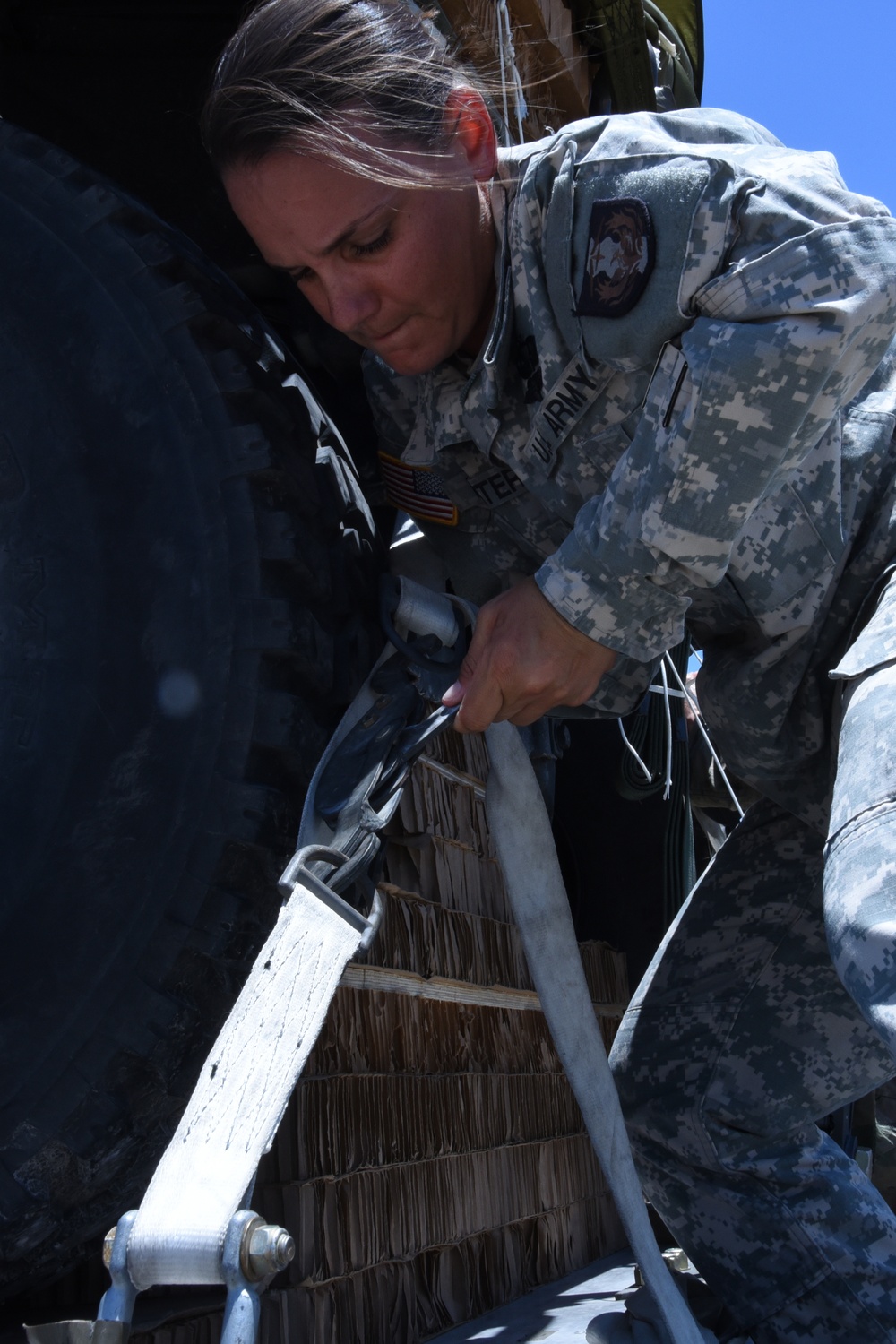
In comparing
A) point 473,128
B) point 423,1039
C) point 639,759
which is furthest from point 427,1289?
point 473,128

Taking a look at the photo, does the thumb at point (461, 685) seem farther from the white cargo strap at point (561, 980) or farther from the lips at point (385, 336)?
the lips at point (385, 336)

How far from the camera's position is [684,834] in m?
1.84

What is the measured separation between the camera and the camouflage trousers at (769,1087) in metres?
1.17

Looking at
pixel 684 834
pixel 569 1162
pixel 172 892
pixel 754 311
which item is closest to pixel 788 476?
pixel 754 311

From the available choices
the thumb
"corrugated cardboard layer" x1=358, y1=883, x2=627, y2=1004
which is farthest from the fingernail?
"corrugated cardboard layer" x1=358, y1=883, x2=627, y2=1004

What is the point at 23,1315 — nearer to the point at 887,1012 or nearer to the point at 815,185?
the point at 887,1012

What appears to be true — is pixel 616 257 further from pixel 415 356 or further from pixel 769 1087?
pixel 769 1087

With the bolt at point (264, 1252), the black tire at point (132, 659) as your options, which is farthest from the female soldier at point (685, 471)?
the bolt at point (264, 1252)

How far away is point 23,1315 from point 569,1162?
1029 millimetres

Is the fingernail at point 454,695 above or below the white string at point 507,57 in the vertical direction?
below

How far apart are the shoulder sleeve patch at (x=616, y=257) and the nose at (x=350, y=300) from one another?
18 cm

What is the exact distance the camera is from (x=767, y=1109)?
4.01 feet

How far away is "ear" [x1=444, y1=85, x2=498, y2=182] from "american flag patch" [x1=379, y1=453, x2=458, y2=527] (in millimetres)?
295

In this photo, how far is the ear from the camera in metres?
1.15
